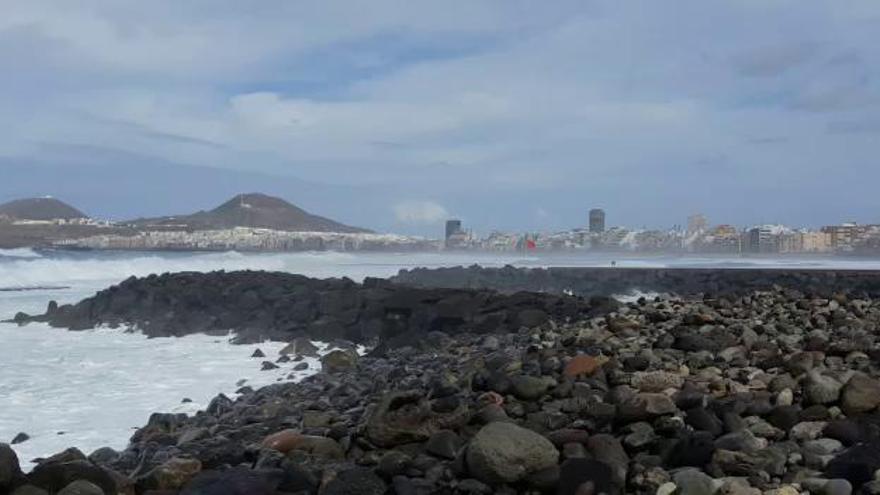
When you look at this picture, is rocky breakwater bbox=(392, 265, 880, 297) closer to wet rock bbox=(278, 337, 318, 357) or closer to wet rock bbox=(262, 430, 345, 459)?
wet rock bbox=(278, 337, 318, 357)

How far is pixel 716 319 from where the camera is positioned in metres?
7.88

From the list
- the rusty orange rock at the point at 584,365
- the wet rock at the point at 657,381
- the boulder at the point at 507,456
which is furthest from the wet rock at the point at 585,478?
the rusty orange rock at the point at 584,365

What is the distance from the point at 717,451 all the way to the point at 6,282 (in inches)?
1315

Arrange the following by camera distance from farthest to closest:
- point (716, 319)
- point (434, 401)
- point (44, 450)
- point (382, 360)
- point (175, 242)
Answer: point (175, 242) < point (382, 360) < point (716, 319) < point (44, 450) < point (434, 401)

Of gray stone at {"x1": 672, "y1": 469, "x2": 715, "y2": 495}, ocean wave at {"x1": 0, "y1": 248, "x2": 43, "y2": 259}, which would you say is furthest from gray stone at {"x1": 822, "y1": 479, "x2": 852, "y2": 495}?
ocean wave at {"x1": 0, "y1": 248, "x2": 43, "y2": 259}

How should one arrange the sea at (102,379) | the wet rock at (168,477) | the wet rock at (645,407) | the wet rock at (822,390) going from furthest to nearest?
1. the sea at (102,379)
2. the wet rock at (822,390)
3. the wet rock at (645,407)
4. the wet rock at (168,477)

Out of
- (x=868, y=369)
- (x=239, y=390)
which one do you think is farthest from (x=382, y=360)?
(x=868, y=369)

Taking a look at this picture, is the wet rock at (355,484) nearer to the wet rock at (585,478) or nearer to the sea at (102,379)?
the wet rock at (585,478)

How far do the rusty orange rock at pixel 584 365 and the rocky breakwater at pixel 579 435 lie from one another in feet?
0.05

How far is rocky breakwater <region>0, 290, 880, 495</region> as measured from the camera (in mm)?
3902

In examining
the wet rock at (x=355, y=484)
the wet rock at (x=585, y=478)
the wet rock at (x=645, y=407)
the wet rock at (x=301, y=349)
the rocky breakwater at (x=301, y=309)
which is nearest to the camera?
the wet rock at (x=585, y=478)

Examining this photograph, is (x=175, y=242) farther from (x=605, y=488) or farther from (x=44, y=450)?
(x=605, y=488)

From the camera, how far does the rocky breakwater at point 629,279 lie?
2114 centimetres

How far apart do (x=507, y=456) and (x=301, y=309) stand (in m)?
12.1
